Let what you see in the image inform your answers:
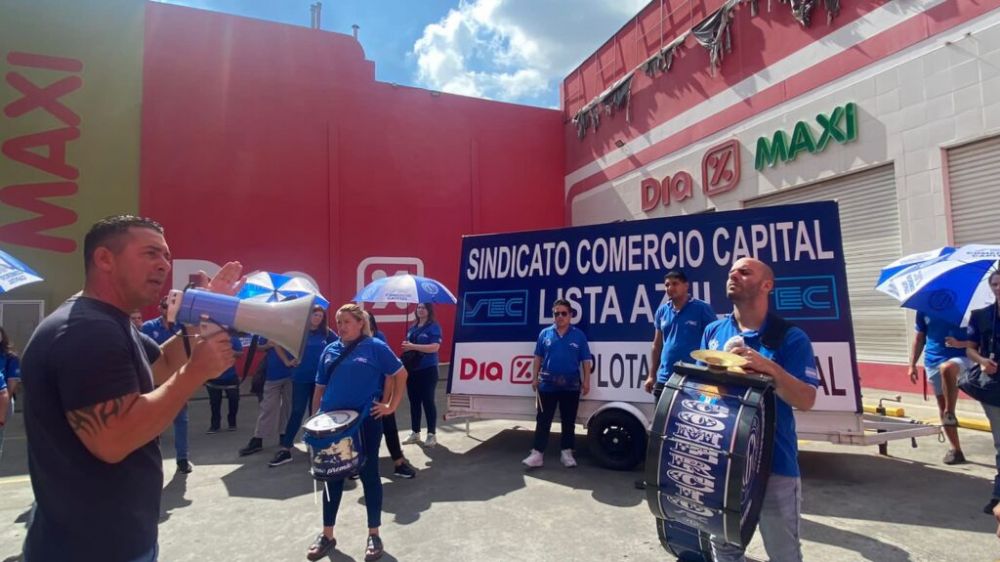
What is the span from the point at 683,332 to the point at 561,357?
133 centimetres

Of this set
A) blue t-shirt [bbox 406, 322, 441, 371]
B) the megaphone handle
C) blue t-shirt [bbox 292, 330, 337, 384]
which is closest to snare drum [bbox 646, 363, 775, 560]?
the megaphone handle

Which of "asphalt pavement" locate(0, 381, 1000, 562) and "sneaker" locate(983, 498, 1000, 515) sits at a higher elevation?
"sneaker" locate(983, 498, 1000, 515)

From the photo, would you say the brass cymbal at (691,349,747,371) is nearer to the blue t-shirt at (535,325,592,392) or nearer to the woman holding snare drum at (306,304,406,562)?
the woman holding snare drum at (306,304,406,562)

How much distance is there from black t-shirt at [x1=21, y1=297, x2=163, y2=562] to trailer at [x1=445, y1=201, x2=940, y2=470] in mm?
3669

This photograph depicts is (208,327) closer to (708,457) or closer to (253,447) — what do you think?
(708,457)

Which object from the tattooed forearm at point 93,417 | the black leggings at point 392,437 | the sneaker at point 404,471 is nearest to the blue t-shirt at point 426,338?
the black leggings at point 392,437

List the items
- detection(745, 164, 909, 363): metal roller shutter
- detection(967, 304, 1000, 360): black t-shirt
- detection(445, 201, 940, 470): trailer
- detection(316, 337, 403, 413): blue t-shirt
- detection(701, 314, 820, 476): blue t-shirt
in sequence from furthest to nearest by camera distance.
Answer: detection(745, 164, 909, 363): metal roller shutter < detection(445, 201, 940, 470): trailer < detection(967, 304, 1000, 360): black t-shirt < detection(316, 337, 403, 413): blue t-shirt < detection(701, 314, 820, 476): blue t-shirt

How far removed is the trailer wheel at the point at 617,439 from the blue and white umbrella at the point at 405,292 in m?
2.60

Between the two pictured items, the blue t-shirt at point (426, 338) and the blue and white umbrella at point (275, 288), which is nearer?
the blue and white umbrella at point (275, 288)

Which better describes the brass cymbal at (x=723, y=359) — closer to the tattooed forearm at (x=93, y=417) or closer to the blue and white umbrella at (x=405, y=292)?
the tattooed forearm at (x=93, y=417)

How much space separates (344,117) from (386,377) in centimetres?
1265

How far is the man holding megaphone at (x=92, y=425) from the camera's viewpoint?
1535 mm

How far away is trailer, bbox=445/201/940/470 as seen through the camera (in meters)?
5.08

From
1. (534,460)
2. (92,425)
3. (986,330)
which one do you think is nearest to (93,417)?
(92,425)
